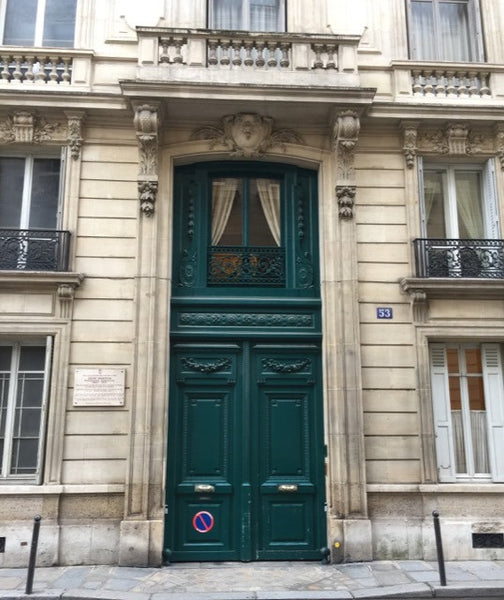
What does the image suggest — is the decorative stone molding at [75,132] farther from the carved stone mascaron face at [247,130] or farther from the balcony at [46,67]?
the carved stone mascaron face at [247,130]

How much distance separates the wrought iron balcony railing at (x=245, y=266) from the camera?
898cm

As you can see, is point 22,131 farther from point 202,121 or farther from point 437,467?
point 437,467

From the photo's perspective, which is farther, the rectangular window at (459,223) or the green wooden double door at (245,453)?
the rectangular window at (459,223)

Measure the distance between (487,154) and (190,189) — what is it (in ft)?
16.0

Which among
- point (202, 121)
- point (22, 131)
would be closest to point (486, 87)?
point (202, 121)

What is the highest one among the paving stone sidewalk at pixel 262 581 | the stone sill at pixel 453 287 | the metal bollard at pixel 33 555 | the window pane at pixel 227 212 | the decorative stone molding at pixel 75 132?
the decorative stone molding at pixel 75 132

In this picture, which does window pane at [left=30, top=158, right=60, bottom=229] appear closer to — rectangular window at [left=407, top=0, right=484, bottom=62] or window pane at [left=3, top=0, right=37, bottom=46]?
window pane at [left=3, top=0, right=37, bottom=46]

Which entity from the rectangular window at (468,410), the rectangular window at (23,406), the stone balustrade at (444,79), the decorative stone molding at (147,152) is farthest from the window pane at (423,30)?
the rectangular window at (23,406)

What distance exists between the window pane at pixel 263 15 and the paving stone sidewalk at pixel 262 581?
863cm

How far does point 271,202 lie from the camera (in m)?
9.35

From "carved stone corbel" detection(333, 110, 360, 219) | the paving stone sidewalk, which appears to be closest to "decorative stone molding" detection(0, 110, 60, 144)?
"carved stone corbel" detection(333, 110, 360, 219)

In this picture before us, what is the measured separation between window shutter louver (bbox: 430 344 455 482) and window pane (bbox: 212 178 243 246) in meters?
3.58

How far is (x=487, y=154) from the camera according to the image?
927 centimetres

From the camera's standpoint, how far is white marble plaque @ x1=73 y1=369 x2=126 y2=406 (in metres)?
8.10
